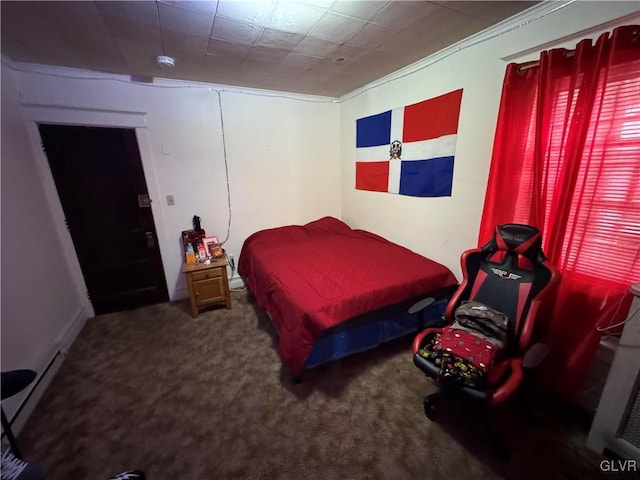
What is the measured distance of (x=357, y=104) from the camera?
10.6ft

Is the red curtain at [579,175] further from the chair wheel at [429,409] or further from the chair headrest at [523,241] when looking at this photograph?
the chair wheel at [429,409]

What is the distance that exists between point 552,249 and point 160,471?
252cm

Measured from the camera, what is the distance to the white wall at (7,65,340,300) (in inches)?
94.9

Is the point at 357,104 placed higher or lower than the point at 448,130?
higher

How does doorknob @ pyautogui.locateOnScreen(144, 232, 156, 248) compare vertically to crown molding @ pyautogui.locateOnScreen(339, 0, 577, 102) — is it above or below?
below

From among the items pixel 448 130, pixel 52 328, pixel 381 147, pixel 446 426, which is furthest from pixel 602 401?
pixel 52 328

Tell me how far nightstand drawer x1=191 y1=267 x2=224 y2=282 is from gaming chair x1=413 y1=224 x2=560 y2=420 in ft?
6.65

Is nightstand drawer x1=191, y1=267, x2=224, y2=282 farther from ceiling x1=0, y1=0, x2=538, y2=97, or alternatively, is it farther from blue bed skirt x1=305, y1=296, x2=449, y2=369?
ceiling x1=0, y1=0, x2=538, y2=97

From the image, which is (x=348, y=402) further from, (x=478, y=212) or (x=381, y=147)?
(x=381, y=147)

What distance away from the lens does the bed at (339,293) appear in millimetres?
1813

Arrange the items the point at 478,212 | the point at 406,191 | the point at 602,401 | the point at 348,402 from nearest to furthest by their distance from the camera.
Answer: the point at 602,401, the point at 348,402, the point at 478,212, the point at 406,191

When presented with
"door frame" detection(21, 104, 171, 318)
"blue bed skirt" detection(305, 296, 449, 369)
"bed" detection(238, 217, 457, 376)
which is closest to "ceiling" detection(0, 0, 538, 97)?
"door frame" detection(21, 104, 171, 318)

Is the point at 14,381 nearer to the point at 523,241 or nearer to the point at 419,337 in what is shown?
the point at 419,337

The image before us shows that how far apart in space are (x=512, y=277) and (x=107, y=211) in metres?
3.57
